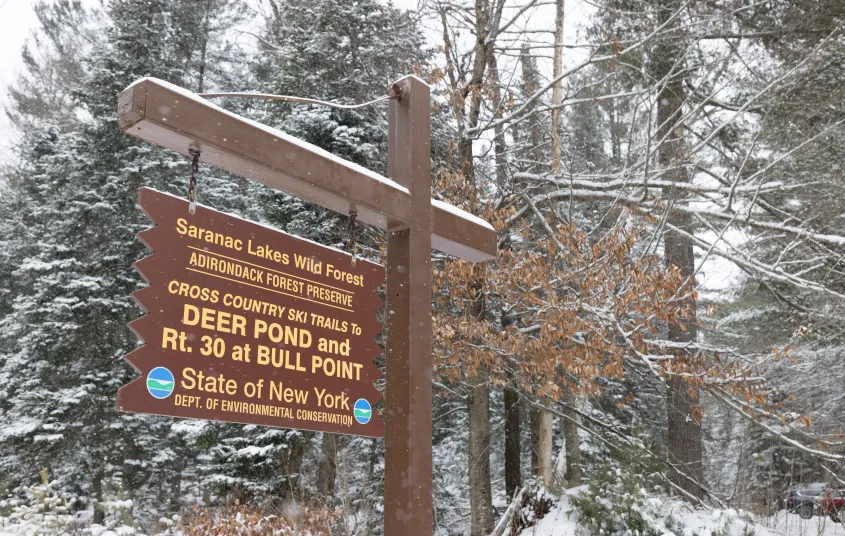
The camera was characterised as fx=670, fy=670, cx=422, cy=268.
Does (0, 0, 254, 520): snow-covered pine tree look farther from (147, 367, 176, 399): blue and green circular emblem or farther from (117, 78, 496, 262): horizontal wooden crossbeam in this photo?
(147, 367, 176, 399): blue and green circular emblem

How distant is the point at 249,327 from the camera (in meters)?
2.55

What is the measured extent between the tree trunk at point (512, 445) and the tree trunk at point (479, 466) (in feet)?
12.1

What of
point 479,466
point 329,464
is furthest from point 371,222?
point 329,464

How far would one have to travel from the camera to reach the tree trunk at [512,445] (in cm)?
1462

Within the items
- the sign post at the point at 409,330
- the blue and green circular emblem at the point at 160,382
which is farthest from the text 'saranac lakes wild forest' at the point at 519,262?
the blue and green circular emblem at the point at 160,382

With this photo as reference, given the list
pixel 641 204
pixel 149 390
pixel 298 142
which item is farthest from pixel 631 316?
pixel 149 390

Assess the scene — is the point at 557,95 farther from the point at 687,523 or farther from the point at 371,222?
the point at 371,222

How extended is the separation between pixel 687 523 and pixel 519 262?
3475 millimetres

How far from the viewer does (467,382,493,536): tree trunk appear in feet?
33.1

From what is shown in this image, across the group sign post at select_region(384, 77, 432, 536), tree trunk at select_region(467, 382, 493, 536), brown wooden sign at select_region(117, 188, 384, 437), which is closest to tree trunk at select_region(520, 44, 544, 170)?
tree trunk at select_region(467, 382, 493, 536)

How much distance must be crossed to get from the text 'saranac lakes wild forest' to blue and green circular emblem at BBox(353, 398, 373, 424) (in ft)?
16.5

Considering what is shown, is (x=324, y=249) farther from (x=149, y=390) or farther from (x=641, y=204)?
(x=641, y=204)

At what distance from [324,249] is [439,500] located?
42.1ft

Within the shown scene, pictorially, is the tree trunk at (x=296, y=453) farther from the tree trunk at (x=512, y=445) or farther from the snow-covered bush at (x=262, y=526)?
the tree trunk at (x=512, y=445)
